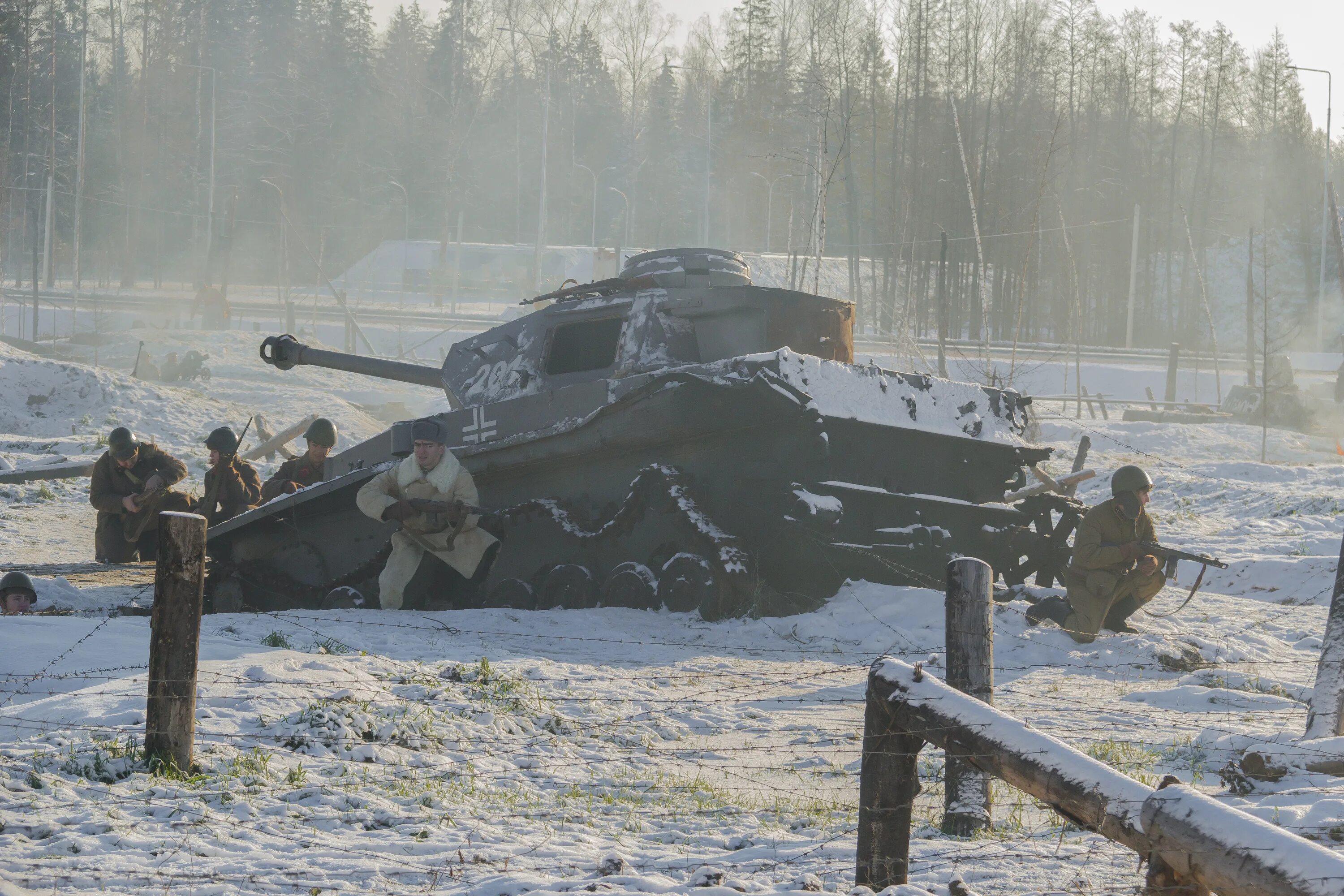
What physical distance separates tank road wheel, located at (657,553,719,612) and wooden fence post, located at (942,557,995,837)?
442cm

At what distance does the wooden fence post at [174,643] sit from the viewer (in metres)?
4.59

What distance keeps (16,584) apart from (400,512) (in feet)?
8.97

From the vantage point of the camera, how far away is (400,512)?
350 inches

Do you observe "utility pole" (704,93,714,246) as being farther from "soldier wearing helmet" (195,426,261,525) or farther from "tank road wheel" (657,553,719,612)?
"tank road wheel" (657,553,719,612)

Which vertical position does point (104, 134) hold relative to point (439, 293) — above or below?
above

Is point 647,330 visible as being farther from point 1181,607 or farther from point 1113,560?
point 1181,607

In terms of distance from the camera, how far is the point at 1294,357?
44281 millimetres

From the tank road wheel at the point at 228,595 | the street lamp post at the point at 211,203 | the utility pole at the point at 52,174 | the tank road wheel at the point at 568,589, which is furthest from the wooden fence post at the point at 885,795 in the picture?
the utility pole at the point at 52,174

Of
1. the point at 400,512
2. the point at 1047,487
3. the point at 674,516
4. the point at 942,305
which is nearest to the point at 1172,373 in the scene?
the point at 942,305

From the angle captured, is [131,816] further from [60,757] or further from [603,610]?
[603,610]

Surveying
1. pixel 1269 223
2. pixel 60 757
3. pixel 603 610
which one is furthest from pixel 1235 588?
pixel 1269 223

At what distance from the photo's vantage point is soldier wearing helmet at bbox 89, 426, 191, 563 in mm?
11914

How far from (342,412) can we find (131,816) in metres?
19.6

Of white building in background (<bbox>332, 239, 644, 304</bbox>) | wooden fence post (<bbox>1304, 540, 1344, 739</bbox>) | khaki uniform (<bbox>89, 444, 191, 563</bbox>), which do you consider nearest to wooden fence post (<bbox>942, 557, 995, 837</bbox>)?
wooden fence post (<bbox>1304, 540, 1344, 739</bbox>)
